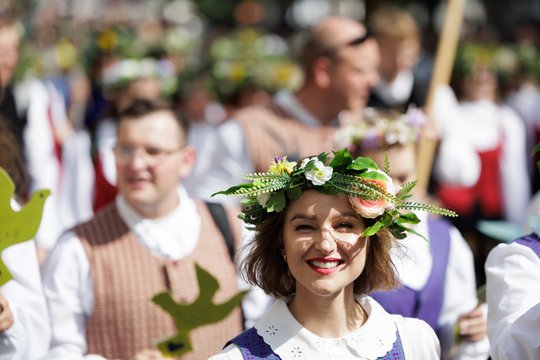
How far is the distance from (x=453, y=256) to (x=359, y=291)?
3.85ft

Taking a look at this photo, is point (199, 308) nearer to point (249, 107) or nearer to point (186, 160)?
point (186, 160)

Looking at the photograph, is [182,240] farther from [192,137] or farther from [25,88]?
[192,137]

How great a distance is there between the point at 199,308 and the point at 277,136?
2785 millimetres

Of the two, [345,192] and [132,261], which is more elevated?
[345,192]

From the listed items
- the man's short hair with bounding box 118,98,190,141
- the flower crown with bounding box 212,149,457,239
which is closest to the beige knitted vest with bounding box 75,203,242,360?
the man's short hair with bounding box 118,98,190,141

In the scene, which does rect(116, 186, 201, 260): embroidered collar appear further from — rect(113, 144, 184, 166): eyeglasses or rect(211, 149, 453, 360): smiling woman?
rect(211, 149, 453, 360): smiling woman

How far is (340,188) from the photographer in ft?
11.1

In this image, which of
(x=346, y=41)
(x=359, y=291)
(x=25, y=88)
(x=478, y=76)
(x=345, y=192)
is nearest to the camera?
(x=345, y=192)

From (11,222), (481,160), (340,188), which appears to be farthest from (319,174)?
(481,160)

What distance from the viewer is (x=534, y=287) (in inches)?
145

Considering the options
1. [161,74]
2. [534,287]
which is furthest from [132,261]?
[161,74]

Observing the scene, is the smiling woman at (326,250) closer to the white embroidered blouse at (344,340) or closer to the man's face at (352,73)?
the white embroidered blouse at (344,340)

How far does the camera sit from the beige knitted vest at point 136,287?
15.0ft

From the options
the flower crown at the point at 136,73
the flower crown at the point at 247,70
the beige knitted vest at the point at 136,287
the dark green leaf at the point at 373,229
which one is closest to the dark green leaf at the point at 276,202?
the dark green leaf at the point at 373,229
